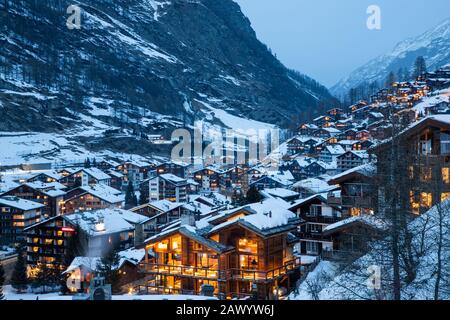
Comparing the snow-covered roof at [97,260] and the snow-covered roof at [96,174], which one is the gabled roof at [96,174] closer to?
the snow-covered roof at [96,174]

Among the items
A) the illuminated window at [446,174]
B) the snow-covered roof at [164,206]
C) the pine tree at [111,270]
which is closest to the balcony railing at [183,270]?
the pine tree at [111,270]

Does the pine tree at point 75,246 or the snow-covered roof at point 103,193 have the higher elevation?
the snow-covered roof at point 103,193

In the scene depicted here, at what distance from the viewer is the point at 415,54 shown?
3984 inches

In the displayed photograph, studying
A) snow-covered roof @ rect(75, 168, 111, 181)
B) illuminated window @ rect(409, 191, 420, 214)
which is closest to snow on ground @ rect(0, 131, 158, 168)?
snow-covered roof @ rect(75, 168, 111, 181)

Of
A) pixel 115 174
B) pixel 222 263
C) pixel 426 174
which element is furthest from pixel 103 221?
pixel 115 174

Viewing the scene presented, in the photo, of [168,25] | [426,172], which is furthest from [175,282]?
[168,25]

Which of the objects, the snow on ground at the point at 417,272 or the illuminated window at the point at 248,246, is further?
the illuminated window at the point at 248,246

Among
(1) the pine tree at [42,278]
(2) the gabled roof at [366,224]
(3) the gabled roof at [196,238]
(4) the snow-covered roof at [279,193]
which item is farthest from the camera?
(4) the snow-covered roof at [279,193]

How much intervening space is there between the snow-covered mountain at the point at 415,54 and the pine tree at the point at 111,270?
81.7 m

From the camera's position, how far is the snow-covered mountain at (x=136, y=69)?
73.2 metres

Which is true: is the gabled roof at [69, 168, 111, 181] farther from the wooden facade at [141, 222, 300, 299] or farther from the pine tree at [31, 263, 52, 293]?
the wooden facade at [141, 222, 300, 299]

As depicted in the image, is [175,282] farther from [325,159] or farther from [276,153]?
[276,153]

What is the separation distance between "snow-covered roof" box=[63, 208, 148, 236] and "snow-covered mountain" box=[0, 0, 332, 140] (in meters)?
42.4

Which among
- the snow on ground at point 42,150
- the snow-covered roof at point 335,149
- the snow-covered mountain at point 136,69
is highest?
the snow-covered mountain at point 136,69
